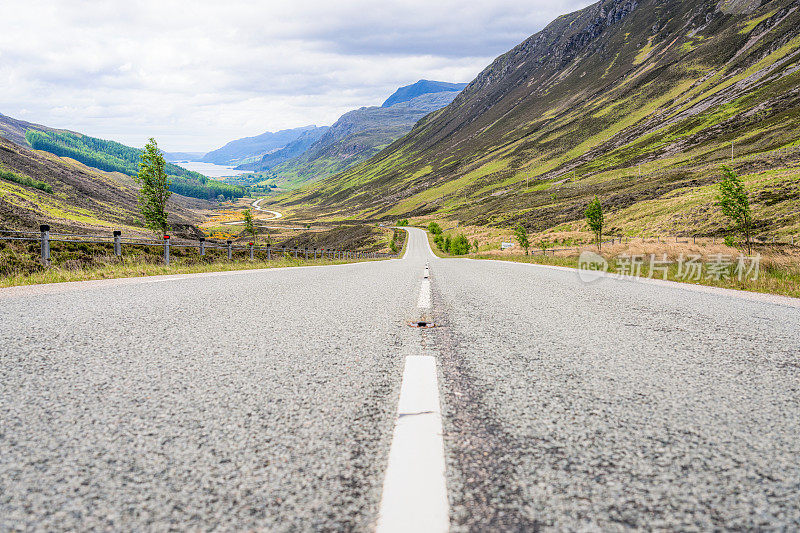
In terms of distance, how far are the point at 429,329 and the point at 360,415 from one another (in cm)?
244

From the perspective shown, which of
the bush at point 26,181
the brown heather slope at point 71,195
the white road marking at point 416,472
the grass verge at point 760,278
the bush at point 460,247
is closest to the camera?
the white road marking at point 416,472

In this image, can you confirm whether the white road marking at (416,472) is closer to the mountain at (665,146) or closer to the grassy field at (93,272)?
the grassy field at (93,272)

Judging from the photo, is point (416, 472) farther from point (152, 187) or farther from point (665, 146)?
point (665, 146)

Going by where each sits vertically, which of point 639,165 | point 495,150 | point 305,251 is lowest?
point 305,251

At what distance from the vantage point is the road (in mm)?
1480

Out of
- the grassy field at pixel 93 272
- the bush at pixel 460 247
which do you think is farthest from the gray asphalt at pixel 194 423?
the bush at pixel 460 247

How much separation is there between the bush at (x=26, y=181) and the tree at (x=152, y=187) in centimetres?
7214

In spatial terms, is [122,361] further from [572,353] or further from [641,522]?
[572,353]

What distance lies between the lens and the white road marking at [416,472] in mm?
1396

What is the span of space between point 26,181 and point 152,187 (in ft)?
249

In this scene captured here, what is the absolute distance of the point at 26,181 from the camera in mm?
91125

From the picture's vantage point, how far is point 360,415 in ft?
7.60

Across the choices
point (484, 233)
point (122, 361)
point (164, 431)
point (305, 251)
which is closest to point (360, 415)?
point (164, 431)

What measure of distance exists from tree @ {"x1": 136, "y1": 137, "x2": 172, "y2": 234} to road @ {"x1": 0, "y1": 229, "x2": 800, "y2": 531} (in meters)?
46.7
